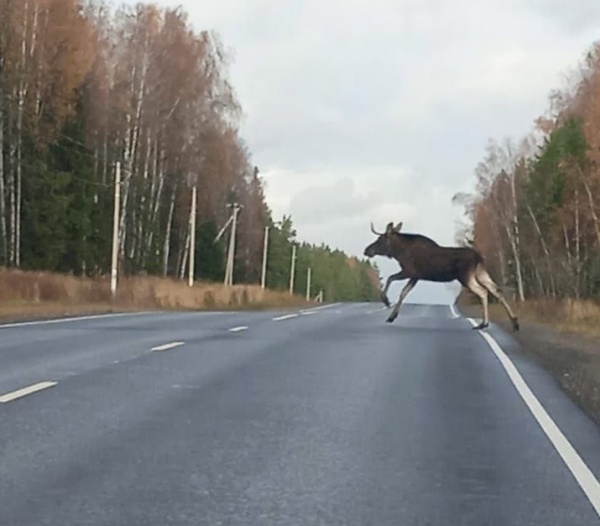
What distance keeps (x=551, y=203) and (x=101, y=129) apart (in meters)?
28.2

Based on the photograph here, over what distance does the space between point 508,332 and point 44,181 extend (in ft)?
131

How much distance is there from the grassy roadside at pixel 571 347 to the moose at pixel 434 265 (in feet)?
4.04

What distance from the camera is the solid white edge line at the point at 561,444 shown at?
353 inches

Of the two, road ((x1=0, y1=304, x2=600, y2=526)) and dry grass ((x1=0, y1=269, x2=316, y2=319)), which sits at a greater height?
dry grass ((x1=0, y1=269, x2=316, y2=319))

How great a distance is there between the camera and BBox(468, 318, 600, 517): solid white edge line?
896 centimetres

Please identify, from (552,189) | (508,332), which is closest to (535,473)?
(508,332)

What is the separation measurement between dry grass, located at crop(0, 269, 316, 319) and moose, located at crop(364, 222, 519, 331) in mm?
9409

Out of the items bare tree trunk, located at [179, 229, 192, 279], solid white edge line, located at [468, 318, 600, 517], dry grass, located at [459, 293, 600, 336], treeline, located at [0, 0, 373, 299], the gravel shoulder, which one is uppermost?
treeline, located at [0, 0, 373, 299]

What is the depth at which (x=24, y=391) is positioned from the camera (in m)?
13.8

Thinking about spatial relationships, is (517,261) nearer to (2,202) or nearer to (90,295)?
(2,202)

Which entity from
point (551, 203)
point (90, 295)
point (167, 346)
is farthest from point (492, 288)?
point (551, 203)

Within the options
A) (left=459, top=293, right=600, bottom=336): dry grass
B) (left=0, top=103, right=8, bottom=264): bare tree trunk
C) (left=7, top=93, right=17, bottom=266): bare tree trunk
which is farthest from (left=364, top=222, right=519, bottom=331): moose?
(left=7, top=93, right=17, bottom=266): bare tree trunk

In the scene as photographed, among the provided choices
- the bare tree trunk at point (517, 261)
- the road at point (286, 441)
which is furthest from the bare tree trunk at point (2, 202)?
the road at point (286, 441)

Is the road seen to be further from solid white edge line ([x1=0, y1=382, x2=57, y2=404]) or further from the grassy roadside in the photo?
the grassy roadside
